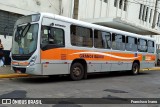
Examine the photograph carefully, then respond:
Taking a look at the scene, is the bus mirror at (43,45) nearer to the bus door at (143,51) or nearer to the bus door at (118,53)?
the bus door at (118,53)

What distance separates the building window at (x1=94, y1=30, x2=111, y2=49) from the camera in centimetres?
1577

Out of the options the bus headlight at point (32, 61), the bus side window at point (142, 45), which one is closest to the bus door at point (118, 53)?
the bus side window at point (142, 45)

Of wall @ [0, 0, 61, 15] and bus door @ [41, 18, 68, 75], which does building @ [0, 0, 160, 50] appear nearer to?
wall @ [0, 0, 61, 15]

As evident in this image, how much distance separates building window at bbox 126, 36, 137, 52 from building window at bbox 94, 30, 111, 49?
252 centimetres

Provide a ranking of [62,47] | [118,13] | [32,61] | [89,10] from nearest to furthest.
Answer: [32,61] → [62,47] → [89,10] → [118,13]

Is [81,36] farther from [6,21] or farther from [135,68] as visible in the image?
[135,68]

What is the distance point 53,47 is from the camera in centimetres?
1297

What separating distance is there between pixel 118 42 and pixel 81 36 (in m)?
3.98

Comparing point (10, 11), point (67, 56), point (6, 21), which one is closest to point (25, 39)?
point (67, 56)

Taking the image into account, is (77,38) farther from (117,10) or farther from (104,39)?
(117,10)

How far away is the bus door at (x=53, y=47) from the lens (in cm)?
1262

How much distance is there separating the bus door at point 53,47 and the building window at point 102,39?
8.61 feet

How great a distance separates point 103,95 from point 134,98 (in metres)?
1.09

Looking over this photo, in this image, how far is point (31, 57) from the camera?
12430 mm
